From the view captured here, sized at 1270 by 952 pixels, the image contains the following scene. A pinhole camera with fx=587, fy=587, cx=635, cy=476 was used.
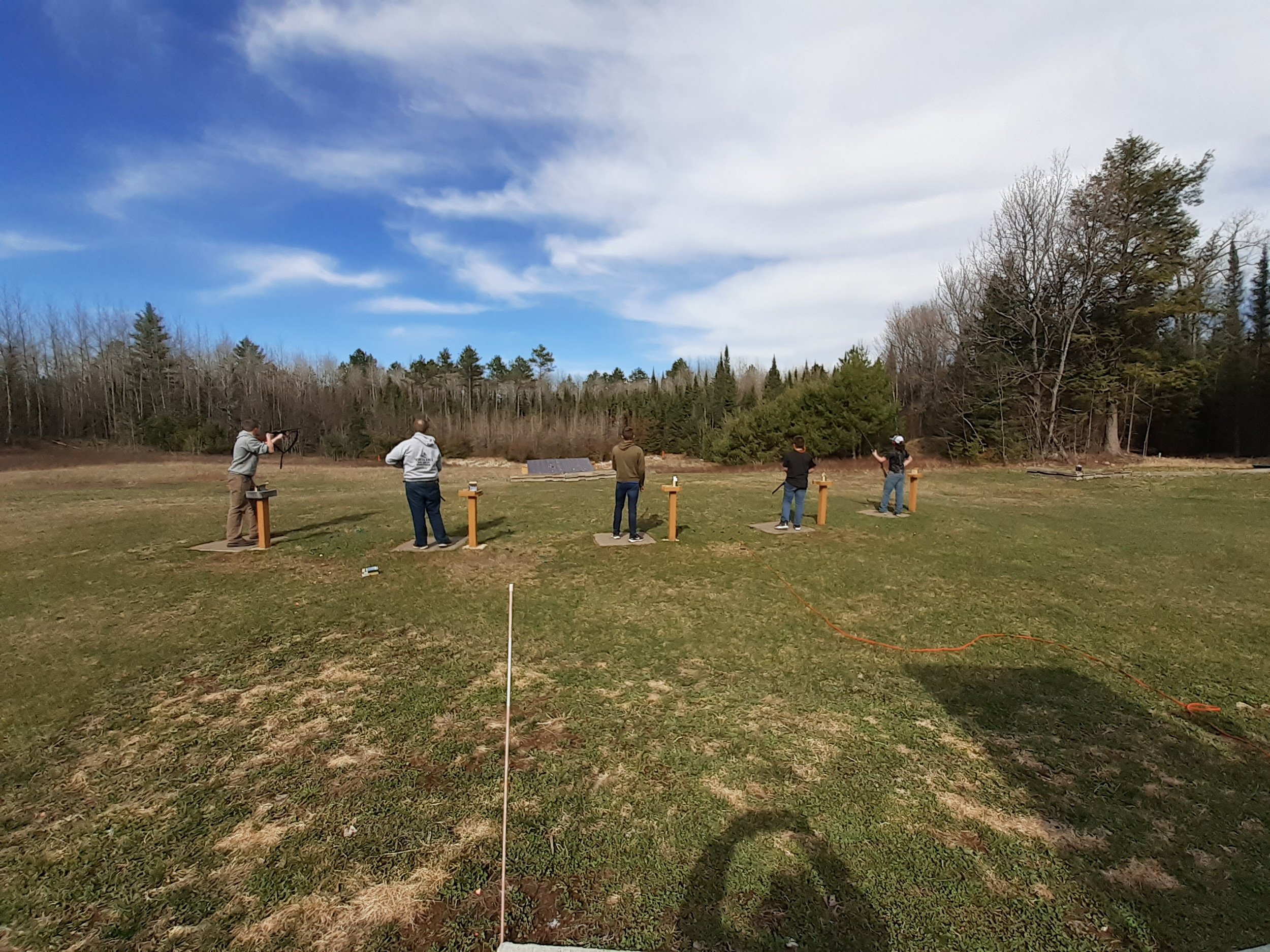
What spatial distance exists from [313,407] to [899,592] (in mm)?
52768

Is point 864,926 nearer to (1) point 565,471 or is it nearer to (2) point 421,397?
(1) point 565,471

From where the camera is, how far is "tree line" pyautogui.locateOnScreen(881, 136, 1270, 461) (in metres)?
27.6

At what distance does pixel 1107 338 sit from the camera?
95.3ft

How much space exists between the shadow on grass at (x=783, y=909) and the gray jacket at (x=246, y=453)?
9026 millimetres

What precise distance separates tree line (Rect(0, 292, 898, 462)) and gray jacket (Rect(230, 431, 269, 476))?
86.5 feet

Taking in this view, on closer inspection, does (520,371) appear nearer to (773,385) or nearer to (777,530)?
(773,385)

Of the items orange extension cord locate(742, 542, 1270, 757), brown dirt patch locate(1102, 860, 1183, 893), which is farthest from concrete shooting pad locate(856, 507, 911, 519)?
brown dirt patch locate(1102, 860, 1183, 893)

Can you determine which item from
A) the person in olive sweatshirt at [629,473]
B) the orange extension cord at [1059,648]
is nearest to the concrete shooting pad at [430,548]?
the person in olive sweatshirt at [629,473]

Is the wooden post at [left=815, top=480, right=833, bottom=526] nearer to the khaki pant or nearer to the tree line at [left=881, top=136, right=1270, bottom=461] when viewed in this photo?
the khaki pant

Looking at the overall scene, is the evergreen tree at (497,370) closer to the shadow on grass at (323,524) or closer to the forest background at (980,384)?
the forest background at (980,384)

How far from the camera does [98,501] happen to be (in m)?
14.6

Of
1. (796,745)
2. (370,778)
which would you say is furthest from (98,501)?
(796,745)

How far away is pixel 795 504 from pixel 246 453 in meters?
9.13

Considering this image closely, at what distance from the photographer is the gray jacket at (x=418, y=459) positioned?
28.1 ft
